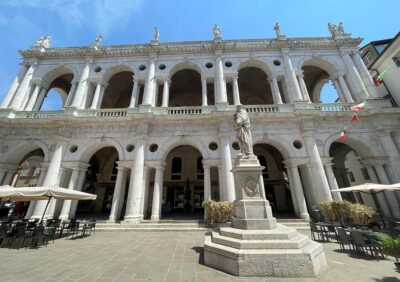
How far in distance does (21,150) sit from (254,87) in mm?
25548

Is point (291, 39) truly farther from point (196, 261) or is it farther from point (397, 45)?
point (196, 261)

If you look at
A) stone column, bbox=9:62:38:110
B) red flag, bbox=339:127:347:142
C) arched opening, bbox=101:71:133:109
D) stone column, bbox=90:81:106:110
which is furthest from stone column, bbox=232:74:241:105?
stone column, bbox=9:62:38:110

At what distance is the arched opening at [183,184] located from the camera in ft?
62.1

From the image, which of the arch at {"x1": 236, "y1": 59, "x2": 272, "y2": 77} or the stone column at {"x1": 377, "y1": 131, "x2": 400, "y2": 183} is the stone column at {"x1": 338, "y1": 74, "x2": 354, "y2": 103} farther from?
the arch at {"x1": 236, "y1": 59, "x2": 272, "y2": 77}

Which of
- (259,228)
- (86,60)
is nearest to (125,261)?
(259,228)

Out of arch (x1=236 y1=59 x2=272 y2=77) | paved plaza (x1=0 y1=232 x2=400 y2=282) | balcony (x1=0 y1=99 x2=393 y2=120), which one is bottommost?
paved plaza (x1=0 y1=232 x2=400 y2=282)

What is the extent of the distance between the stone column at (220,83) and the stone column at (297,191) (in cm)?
765

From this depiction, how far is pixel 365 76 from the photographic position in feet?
53.9

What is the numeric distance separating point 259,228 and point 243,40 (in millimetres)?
19198

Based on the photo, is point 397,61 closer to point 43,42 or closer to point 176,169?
point 176,169

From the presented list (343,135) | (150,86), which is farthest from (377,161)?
(150,86)

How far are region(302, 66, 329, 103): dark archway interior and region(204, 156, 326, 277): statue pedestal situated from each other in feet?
65.9

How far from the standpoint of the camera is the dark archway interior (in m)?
20.8

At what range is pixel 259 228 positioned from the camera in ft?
19.1
